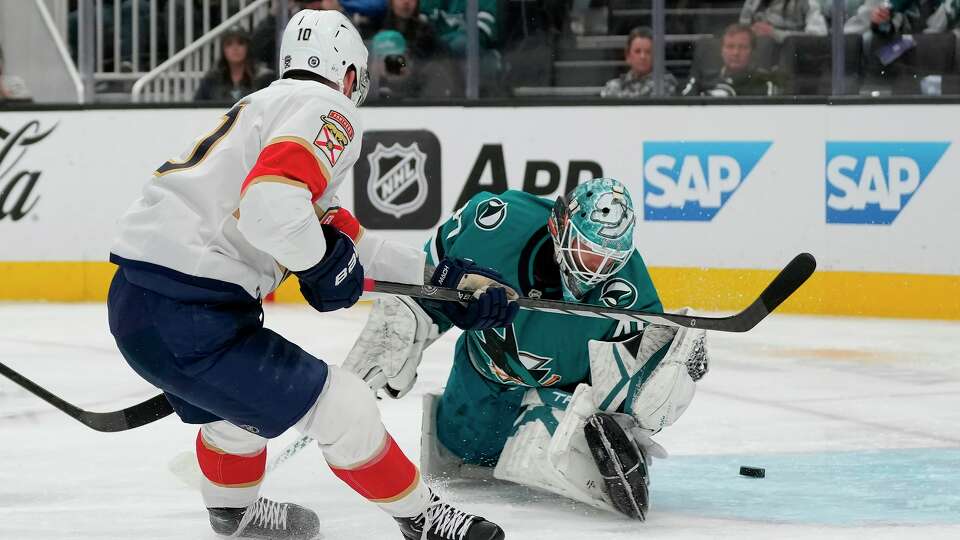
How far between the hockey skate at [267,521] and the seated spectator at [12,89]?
4287 mm

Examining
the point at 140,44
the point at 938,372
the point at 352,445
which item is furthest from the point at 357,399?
the point at 140,44

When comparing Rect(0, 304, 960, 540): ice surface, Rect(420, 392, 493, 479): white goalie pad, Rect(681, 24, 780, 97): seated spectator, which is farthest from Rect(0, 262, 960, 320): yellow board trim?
Rect(420, 392, 493, 479): white goalie pad

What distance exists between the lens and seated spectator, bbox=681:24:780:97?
604cm

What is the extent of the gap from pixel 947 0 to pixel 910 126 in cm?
53

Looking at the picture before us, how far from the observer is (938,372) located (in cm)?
471

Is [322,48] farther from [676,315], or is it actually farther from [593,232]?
[676,315]

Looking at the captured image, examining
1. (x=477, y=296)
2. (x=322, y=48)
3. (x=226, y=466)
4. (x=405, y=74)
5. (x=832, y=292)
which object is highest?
(x=322, y=48)

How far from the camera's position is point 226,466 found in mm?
2666

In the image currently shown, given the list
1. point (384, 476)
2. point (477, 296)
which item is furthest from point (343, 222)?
point (384, 476)

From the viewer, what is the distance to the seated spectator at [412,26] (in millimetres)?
6410

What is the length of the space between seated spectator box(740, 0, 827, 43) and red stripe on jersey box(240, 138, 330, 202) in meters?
4.13

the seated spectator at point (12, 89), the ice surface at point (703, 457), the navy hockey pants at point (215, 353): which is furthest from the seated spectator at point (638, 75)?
the navy hockey pants at point (215, 353)

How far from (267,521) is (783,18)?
156 inches

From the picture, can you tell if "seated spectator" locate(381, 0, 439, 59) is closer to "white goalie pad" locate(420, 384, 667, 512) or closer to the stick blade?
"white goalie pad" locate(420, 384, 667, 512)
